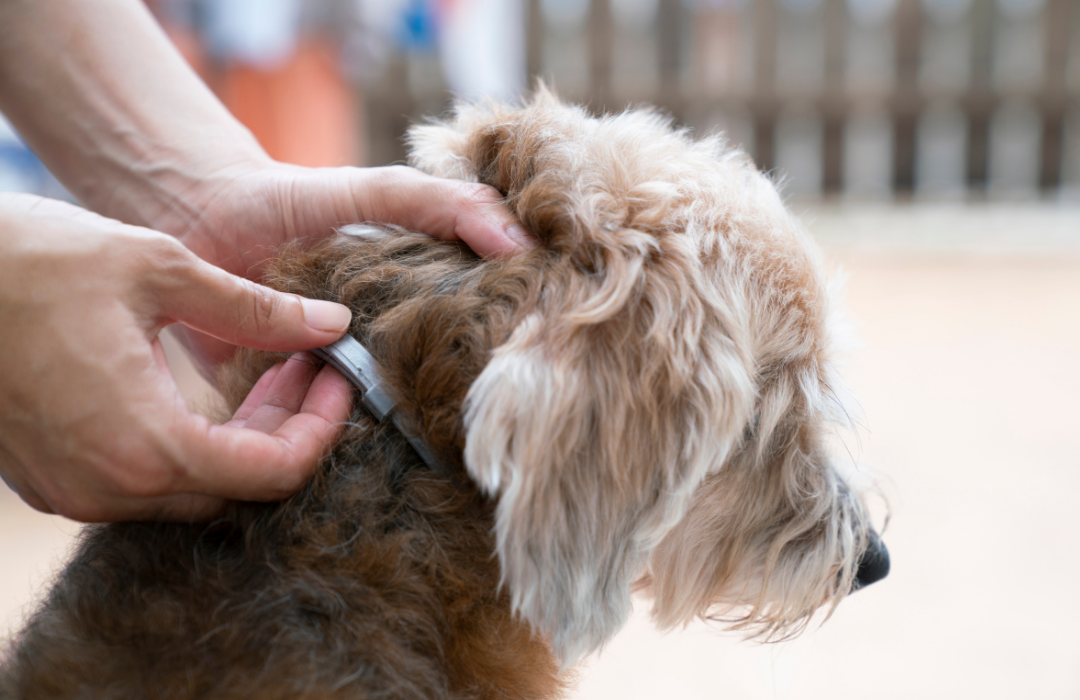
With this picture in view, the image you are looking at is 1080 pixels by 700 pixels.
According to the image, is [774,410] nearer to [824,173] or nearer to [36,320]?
[36,320]

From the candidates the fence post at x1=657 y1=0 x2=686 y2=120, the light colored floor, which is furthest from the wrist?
the fence post at x1=657 y1=0 x2=686 y2=120

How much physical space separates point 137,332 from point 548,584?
78cm

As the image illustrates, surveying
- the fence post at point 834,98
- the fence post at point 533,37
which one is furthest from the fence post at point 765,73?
the fence post at point 533,37

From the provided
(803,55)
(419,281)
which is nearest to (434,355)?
(419,281)

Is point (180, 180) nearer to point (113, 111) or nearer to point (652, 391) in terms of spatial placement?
point (113, 111)

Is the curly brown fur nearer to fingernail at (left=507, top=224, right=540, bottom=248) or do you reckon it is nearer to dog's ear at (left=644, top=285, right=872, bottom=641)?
fingernail at (left=507, top=224, right=540, bottom=248)

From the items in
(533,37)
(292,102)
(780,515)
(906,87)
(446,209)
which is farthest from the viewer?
(533,37)

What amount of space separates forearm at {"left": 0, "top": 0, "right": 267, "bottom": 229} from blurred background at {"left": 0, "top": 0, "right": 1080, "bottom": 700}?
2.03 ft

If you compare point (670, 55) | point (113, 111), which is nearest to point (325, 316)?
point (113, 111)

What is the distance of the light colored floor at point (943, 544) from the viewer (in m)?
2.46

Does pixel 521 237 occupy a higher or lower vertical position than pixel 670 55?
higher

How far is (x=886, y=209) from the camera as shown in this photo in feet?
32.5

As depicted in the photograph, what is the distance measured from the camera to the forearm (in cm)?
182

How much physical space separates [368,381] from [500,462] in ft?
0.98
